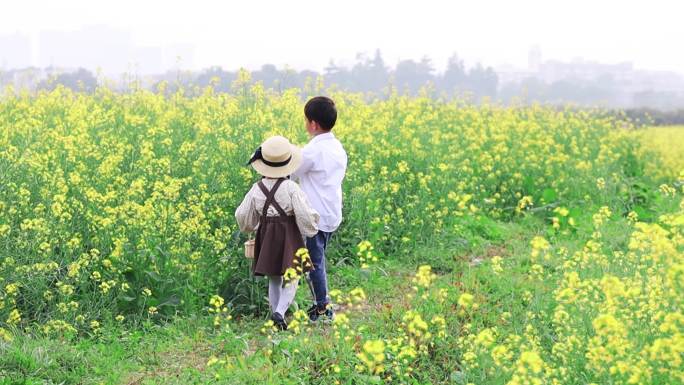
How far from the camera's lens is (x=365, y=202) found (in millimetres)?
7238

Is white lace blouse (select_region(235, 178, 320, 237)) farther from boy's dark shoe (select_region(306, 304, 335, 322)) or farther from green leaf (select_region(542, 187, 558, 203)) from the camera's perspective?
green leaf (select_region(542, 187, 558, 203))

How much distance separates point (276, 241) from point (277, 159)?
0.52m

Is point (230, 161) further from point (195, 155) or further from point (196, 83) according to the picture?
point (196, 83)

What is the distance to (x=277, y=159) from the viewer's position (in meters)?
5.20

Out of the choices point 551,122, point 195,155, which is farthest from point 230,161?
point 551,122

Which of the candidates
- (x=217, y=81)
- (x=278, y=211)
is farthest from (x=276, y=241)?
(x=217, y=81)

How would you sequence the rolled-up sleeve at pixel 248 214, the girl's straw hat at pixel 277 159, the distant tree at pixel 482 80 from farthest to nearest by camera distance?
1. the distant tree at pixel 482 80
2. the rolled-up sleeve at pixel 248 214
3. the girl's straw hat at pixel 277 159

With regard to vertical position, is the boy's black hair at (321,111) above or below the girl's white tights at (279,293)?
above

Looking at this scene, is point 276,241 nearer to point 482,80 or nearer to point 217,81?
point 217,81

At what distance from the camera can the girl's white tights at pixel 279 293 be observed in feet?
17.6

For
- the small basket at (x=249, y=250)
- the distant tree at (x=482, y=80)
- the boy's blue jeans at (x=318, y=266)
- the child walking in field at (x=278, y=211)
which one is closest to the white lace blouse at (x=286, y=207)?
the child walking in field at (x=278, y=211)

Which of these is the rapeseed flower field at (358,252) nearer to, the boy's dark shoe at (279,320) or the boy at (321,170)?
the boy's dark shoe at (279,320)

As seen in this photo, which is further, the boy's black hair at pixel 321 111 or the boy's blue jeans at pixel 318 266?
Result: the boy's blue jeans at pixel 318 266

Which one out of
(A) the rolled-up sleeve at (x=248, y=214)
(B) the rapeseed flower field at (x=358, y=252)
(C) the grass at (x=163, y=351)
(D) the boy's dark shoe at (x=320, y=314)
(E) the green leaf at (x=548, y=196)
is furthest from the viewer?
(E) the green leaf at (x=548, y=196)
